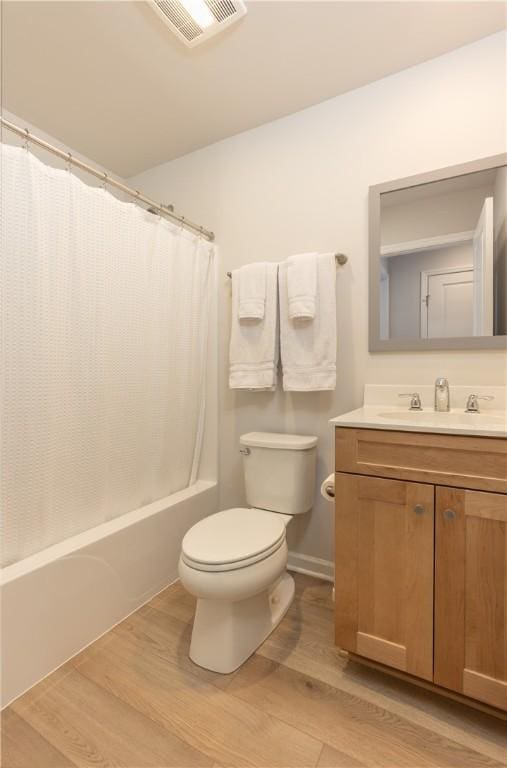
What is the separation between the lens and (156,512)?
1683 mm

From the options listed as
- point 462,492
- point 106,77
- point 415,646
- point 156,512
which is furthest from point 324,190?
point 415,646

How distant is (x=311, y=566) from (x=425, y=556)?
892 millimetres

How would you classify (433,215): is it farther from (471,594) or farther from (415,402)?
(471,594)

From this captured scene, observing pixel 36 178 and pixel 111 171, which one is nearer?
pixel 36 178

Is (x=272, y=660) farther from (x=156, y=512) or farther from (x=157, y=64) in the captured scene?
(x=157, y=64)

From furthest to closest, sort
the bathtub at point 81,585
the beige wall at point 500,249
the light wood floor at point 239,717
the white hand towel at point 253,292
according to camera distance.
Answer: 1. the white hand towel at point 253,292
2. the beige wall at point 500,249
3. the bathtub at point 81,585
4. the light wood floor at point 239,717

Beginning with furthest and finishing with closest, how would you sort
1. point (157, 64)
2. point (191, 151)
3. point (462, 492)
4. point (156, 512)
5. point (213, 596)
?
point (191, 151) → point (156, 512) → point (157, 64) → point (213, 596) → point (462, 492)

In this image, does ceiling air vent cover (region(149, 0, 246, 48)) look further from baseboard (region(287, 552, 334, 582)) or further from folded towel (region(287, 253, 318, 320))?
baseboard (region(287, 552, 334, 582))

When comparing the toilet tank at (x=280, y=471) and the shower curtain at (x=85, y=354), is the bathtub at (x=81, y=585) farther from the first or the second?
the toilet tank at (x=280, y=471)

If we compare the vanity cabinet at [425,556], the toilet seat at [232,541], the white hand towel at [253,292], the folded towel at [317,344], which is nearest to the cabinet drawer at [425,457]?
the vanity cabinet at [425,556]

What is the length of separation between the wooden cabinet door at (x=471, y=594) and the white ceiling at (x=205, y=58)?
1691mm

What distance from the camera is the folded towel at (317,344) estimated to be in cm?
166

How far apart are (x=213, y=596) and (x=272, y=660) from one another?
37cm

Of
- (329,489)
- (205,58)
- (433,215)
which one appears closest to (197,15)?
(205,58)
